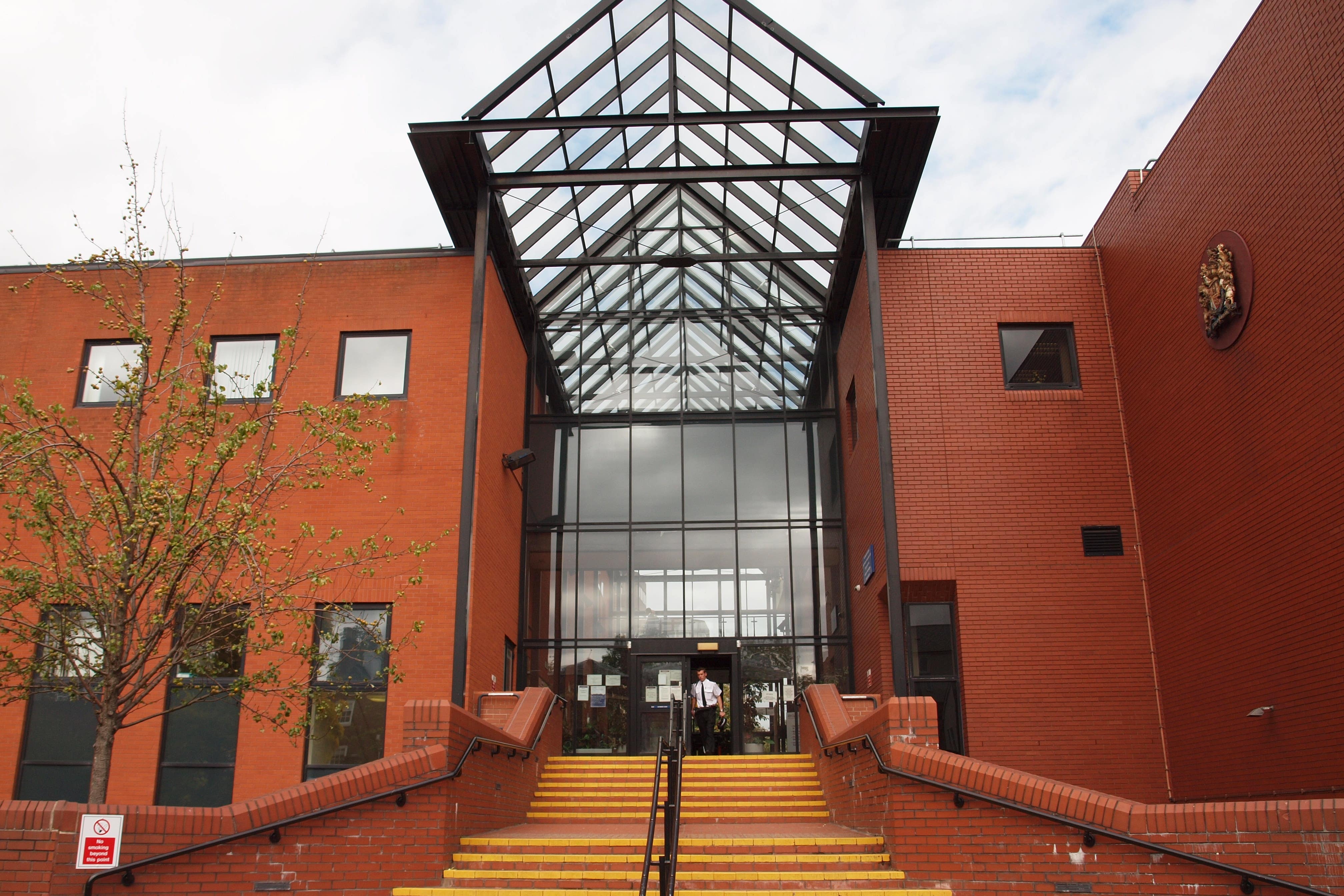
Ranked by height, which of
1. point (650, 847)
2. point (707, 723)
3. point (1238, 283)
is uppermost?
point (1238, 283)

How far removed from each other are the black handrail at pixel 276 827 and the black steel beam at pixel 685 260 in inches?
309

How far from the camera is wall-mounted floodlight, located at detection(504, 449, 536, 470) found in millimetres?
15719

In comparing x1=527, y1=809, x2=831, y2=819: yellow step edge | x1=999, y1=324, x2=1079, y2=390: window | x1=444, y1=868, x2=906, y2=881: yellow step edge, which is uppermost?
x1=999, y1=324, x2=1079, y2=390: window

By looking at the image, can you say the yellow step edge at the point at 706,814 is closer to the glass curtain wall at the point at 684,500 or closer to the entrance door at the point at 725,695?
the entrance door at the point at 725,695

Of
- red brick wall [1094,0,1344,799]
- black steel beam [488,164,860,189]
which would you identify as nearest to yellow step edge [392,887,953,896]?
red brick wall [1094,0,1344,799]

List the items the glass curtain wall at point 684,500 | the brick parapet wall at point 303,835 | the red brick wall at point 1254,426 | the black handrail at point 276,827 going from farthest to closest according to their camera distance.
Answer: the glass curtain wall at point 684,500 → the red brick wall at point 1254,426 → the black handrail at point 276,827 → the brick parapet wall at point 303,835

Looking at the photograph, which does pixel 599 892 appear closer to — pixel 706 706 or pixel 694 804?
pixel 694 804

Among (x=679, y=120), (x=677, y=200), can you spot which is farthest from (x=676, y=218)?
(x=679, y=120)

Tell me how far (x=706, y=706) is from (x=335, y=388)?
682 cm

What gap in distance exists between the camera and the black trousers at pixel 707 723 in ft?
47.6

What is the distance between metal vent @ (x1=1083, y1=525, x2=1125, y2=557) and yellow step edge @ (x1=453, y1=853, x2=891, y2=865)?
706cm

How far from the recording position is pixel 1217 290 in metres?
11.3

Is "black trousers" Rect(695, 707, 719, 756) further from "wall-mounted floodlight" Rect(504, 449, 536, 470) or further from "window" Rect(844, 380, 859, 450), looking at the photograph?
"window" Rect(844, 380, 859, 450)

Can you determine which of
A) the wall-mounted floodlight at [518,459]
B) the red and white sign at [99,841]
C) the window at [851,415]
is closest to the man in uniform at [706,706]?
the wall-mounted floodlight at [518,459]
